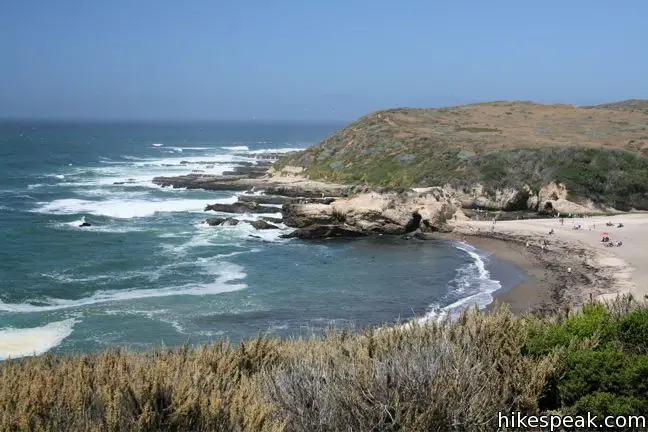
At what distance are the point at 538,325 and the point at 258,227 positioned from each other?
109ft

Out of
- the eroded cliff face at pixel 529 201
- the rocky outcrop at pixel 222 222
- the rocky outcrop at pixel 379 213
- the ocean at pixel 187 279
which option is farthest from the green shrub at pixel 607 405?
the eroded cliff face at pixel 529 201

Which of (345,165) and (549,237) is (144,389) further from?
(345,165)

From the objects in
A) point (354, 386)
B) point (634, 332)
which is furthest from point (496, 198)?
point (354, 386)

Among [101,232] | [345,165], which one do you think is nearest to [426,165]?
[345,165]

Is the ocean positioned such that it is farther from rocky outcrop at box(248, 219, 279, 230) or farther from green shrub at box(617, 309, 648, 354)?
green shrub at box(617, 309, 648, 354)

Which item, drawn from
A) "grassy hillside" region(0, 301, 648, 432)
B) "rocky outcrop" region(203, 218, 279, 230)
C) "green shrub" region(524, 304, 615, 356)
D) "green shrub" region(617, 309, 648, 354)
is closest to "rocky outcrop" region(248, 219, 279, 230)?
"rocky outcrop" region(203, 218, 279, 230)

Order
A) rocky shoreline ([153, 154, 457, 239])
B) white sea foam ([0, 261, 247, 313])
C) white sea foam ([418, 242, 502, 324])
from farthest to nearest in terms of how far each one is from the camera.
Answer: rocky shoreline ([153, 154, 457, 239]), white sea foam ([418, 242, 502, 324]), white sea foam ([0, 261, 247, 313])

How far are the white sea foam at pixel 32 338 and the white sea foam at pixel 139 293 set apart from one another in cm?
227

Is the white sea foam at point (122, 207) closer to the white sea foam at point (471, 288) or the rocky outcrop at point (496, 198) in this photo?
the rocky outcrop at point (496, 198)

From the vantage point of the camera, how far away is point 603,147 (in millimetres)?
66125

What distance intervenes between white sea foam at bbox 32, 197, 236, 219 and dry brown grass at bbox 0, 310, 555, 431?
41.0 metres

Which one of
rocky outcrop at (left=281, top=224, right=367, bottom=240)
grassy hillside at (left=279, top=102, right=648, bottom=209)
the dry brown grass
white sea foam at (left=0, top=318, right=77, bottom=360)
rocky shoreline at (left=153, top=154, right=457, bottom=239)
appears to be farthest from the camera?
grassy hillside at (left=279, top=102, right=648, bottom=209)

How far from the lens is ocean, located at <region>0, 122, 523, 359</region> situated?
79.0 ft

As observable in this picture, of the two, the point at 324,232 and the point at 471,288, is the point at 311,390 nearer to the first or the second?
the point at 471,288
